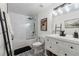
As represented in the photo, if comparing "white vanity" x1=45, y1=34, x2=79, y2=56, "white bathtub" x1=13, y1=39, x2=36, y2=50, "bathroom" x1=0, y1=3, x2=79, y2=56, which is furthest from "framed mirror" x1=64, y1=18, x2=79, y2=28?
"white bathtub" x1=13, y1=39, x2=36, y2=50

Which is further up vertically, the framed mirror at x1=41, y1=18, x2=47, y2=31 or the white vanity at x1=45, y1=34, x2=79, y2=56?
the framed mirror at x1=41, y1=18, x2=47, y2=31

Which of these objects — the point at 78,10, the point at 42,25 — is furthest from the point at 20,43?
the point at 78,10

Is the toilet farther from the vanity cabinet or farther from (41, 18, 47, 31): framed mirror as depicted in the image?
(41, 18, 47, 31): framed mirror

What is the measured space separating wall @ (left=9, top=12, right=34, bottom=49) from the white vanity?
3.22 ft

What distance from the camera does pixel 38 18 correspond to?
163 centimetres

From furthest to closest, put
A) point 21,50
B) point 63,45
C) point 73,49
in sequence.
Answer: point 21,50, point 63,45, point 73,49

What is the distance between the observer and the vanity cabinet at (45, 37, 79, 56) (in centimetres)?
85

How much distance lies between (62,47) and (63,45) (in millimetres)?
53

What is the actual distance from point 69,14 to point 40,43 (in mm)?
1174

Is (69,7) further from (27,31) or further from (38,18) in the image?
(27,31)

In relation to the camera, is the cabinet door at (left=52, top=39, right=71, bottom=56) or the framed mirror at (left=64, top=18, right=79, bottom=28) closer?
the cabinet door at (left=52, top=39, right=71, bottom=56)

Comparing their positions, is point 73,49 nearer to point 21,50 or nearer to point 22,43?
point 21,50

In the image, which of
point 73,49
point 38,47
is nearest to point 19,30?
point 38,47

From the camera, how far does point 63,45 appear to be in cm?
102
